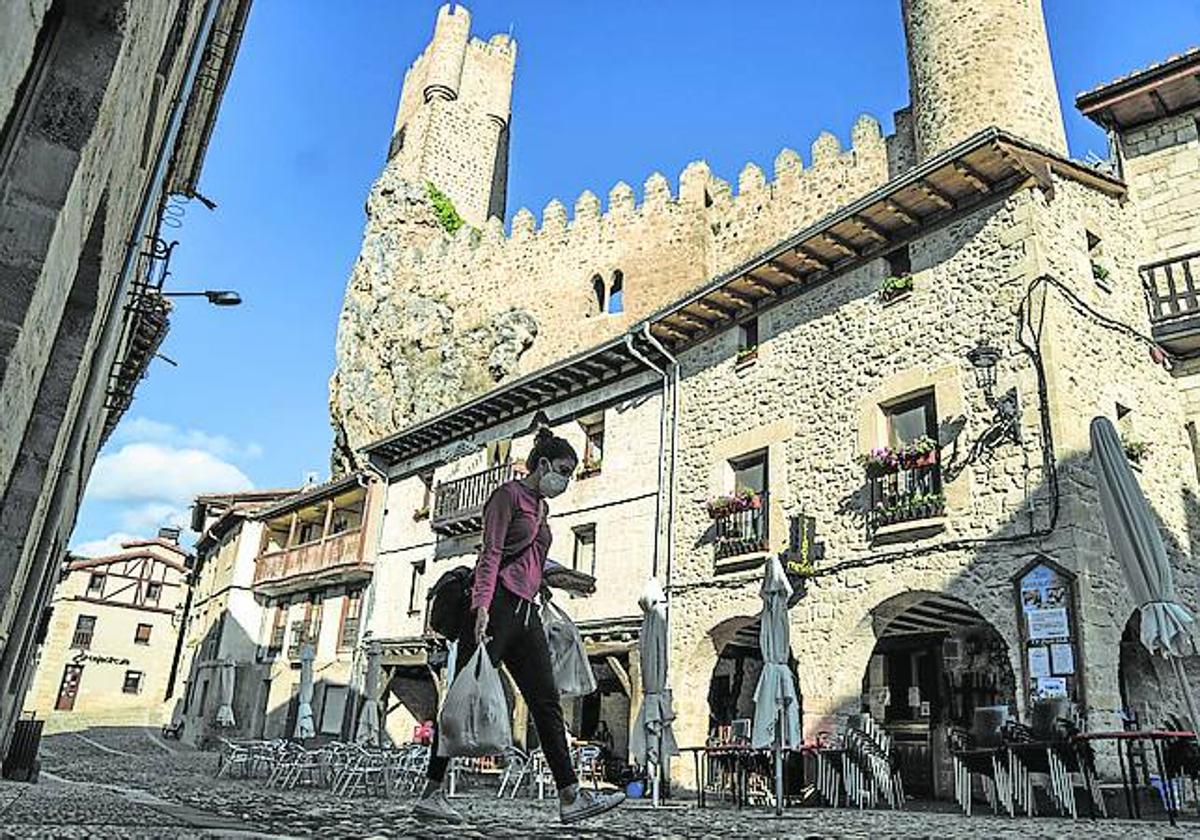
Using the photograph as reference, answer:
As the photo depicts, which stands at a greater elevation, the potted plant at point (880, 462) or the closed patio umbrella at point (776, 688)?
the potted plant at point (880, 462)

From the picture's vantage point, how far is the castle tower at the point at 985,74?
1664 cm

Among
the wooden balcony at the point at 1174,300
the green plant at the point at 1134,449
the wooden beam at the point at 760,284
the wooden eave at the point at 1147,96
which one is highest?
the wooden eave at the point at 1147,96

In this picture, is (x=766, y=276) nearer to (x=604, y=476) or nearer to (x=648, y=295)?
(x=604, y=476)

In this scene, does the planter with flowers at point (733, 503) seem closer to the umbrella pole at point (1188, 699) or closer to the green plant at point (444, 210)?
the umbrella pole at point (1188, 699)

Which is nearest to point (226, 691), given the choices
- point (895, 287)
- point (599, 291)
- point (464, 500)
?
point (464, 500)

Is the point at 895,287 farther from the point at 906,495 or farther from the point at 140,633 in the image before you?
Result: the point at 140,633

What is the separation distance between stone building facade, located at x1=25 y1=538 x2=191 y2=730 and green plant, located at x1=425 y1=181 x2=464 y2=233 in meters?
19.5

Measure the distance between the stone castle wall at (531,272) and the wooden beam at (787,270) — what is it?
9228 millimetres

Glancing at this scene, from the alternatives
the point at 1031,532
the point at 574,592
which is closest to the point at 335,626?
the point at 574,592

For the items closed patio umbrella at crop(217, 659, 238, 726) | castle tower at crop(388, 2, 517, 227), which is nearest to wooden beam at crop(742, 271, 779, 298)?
closed patio umbrella at crop(217, 659, 238, 726)

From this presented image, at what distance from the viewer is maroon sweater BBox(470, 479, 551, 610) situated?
4.24 m

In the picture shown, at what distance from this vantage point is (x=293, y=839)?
116 inches

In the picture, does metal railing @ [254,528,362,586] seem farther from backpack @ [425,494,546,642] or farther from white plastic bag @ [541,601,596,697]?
backpack @ [425,494,546,642]

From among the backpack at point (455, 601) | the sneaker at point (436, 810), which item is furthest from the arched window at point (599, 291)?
the sneaker at point (436, 810)
